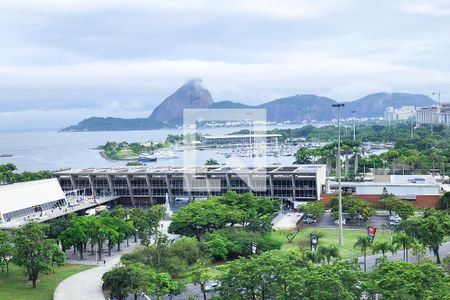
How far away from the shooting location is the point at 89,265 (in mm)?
33188

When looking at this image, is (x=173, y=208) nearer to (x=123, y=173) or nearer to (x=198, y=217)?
(x=123, y=173)

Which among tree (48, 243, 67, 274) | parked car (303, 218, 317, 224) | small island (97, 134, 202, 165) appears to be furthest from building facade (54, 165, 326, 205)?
small island (97, 134, 202, 165)

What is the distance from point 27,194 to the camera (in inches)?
1762

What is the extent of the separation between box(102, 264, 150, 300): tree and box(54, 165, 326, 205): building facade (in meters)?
28.2

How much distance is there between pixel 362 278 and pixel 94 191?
41622mm

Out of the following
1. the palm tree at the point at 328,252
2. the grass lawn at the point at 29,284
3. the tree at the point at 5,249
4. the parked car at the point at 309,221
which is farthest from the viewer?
the parked car at the point at 309,221

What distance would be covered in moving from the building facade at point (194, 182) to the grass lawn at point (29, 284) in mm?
22218

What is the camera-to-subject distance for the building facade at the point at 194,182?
51.9m

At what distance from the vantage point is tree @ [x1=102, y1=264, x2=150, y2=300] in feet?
79.4

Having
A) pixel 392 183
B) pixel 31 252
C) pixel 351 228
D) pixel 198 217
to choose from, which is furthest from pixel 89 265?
pixel 392 183

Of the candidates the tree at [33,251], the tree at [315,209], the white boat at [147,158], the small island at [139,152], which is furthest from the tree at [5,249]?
the white boat at [147,158]

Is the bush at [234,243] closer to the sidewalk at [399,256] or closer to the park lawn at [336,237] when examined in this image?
the park lawn at [336,237]

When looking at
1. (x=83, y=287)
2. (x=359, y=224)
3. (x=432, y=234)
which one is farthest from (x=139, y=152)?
(x=432, y=234)

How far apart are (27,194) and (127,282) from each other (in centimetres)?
2444
